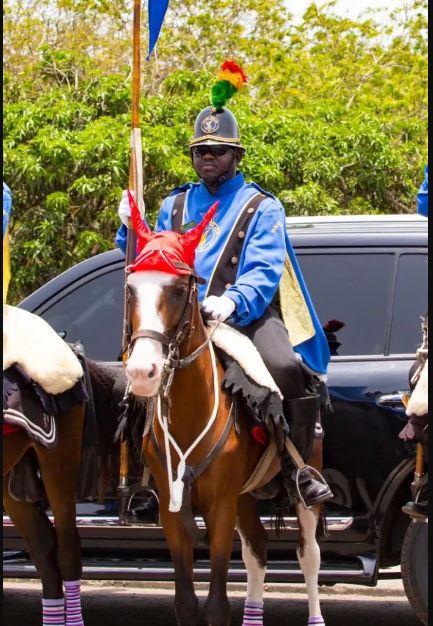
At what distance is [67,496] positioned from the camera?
611 centimetres

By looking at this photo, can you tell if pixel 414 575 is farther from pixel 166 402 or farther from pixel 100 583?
pixel 100 583

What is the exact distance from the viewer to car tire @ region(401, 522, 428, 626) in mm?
6594

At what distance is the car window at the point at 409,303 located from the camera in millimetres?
6941

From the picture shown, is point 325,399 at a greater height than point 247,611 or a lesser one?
greater

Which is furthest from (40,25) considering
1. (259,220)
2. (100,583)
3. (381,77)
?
(259,220)

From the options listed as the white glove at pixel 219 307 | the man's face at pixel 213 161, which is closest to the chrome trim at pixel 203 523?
the white glove at pixel 219 307

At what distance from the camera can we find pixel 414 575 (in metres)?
6.63

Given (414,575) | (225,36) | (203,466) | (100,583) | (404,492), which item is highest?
(225,36)

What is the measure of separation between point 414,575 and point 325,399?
3.98 feet

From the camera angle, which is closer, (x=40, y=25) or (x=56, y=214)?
(x=56, y=214)

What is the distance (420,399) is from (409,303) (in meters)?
1.80

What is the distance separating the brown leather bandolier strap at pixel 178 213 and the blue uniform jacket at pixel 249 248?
0.02 m

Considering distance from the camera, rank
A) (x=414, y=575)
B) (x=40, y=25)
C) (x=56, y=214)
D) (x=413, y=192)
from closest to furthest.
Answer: (x=414, y=575)
(x=56, y=214)
(x=413, y=192)
(x=40, y=25)

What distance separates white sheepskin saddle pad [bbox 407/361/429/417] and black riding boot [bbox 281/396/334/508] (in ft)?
2.14
